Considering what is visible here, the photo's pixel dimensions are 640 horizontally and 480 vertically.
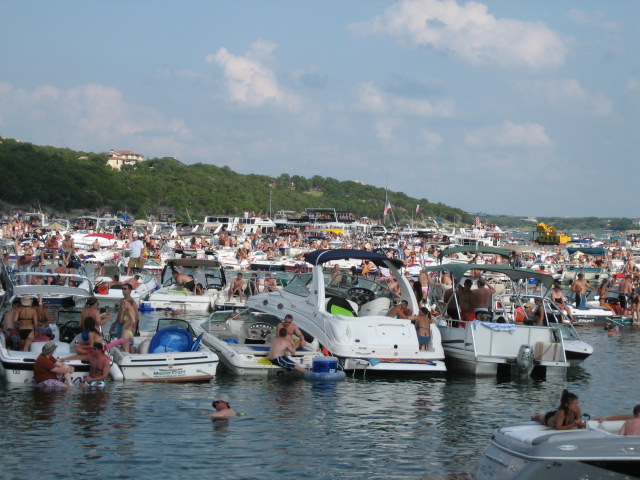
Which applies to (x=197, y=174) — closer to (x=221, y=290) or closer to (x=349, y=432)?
(x=221, y=290)

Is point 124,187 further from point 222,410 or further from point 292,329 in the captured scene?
point 222,410

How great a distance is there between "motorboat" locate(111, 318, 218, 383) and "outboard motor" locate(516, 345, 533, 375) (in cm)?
649

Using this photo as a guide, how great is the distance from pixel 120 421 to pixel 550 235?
89145 millimetres

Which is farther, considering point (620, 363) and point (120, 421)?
point (620, 363)

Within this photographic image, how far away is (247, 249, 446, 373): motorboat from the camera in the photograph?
56.9 ft

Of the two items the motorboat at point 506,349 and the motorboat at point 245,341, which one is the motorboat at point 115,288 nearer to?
the motorboat at point 245,341

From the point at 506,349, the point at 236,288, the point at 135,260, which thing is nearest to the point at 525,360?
the point at 506,349

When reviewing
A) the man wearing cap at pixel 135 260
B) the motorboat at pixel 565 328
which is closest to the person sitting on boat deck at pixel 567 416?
the motorboat at pixel 565 328

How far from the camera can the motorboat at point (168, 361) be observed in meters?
16.1

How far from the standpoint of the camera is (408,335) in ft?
58.1

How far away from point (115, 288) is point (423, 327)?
15.5m

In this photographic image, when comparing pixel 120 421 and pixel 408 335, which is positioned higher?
pixel 408 335

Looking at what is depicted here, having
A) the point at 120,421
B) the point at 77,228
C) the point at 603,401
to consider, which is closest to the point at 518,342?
the point at 603,401

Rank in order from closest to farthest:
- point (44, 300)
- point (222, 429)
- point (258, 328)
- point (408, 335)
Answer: point (222, 429) < point (408, 335) < point (258, 328) < point (44, 300)
